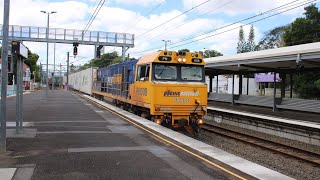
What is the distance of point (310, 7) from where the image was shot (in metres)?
47.9

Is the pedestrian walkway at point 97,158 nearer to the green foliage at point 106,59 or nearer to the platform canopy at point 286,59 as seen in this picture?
the platform canopy at point 286,59

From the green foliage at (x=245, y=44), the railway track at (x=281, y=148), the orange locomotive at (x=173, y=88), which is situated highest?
the green foliage at (x=245, y=44)

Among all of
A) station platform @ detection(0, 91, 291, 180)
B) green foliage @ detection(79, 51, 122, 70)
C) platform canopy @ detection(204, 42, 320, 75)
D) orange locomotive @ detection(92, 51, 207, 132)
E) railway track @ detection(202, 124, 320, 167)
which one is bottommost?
railway track @ detection(202, 124, 320, 167)

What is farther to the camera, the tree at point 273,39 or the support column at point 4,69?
the tree at point 273,39

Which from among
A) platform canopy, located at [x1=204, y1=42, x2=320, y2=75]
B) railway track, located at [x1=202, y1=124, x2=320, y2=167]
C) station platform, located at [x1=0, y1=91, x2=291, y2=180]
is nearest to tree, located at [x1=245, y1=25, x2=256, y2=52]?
platform canopy, located at [x1=204, y1=42, x2=320, y2=75]

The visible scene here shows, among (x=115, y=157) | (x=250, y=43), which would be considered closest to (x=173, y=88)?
(x=115, y=157)

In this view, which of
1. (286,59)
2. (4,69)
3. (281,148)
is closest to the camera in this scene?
(4,69)

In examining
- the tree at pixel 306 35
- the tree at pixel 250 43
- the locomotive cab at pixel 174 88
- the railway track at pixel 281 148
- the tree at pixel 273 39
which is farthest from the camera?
the tree at pixel 250 43

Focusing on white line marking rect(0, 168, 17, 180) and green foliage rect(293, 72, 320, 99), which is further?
green foliage rect(293, 72, 320, 99)

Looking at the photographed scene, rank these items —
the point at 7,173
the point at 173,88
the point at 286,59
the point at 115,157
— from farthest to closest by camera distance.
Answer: the point at 286,59 < the point at 173,88 < the point at 115,157 < the point at 7,173

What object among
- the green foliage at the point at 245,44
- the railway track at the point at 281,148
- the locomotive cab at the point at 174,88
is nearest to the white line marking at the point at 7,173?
the locomotive cab at the point at 174,88

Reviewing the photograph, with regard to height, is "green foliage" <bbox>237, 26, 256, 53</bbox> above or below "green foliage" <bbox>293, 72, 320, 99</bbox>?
above

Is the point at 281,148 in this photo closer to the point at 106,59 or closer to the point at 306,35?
the point at 306,35

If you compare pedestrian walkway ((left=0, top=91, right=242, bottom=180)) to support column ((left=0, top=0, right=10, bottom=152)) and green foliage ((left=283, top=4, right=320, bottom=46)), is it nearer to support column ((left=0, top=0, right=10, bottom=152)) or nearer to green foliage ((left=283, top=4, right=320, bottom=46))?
support column ((left=0, top=0, right=10, bottom=152))
